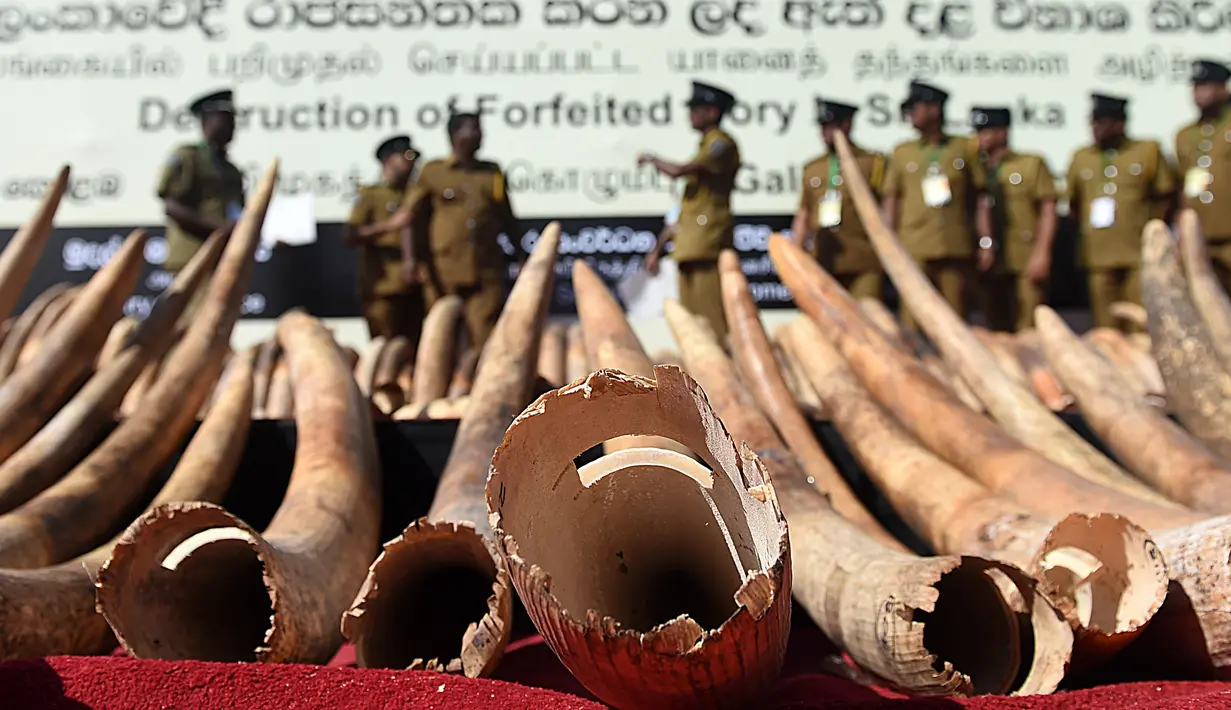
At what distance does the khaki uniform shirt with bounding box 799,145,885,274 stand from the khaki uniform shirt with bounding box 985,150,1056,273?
829 millimetres

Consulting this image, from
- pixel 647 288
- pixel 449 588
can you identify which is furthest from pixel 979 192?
pixel 449 588

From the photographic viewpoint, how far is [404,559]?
1294 millimetres

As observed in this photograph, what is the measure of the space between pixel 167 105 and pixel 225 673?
22.2 ft

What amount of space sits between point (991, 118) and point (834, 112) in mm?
1159

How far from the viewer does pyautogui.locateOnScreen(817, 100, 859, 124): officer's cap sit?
6.36 meters

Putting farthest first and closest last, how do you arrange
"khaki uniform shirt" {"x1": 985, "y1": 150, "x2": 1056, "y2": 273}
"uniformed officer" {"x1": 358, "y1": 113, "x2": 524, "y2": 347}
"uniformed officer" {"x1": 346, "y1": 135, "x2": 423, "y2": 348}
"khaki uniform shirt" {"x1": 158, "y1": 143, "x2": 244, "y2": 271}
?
"khaki uniform shirt" {"x1": 985, "y1": 150, "x2": 1056, "y2": 273}, "uniformed officer" {"x1": 346, "y1": 135, "x2": 423, "y2": 348}, "uniformed officer" {"x1": 358, "y1": 113, "x2": 524, "y2": 347}, "khaki uniform shirt" {"x1": 158, "y1": 143, "x2": 244, "y2": 271}

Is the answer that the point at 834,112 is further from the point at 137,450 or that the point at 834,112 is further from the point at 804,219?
the point at 137,450

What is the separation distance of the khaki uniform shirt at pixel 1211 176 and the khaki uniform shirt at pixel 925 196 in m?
1.19

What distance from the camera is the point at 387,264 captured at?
645 cm

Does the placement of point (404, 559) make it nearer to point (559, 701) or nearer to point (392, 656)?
point (392, 656)

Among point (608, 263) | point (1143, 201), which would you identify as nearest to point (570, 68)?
point (608, 263)

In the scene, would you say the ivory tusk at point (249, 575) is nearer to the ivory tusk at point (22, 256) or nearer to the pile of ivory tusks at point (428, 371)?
the pile of ivory tusks at point (428, 371)

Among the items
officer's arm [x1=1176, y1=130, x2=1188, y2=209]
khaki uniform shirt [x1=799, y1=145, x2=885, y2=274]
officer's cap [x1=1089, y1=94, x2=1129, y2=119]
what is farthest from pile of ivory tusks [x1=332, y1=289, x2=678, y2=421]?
officer's arm [x1=1176, y1=130, x2=1188, y2=209]

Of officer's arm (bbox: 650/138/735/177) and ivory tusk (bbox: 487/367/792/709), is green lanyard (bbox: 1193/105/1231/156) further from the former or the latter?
ivory tusk (bbox: 487/367/792/709)
